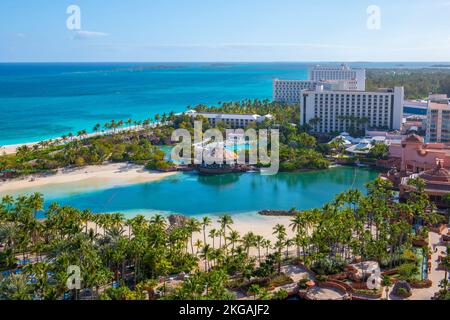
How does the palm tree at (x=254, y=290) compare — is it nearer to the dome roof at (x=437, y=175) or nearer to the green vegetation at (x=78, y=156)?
the dome roof at (x=437, y=175)

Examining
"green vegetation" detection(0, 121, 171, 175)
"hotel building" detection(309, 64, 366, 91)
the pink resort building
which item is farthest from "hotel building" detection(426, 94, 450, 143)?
"hotel building" detection(309, 64, 366, 91)

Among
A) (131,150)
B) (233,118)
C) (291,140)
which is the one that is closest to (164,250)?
(131,150)

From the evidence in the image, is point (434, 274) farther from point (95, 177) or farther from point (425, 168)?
→ point (95, 177)

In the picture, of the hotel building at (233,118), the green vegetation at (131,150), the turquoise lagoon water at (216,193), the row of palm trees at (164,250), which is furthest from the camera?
the hotel building at (233,118)

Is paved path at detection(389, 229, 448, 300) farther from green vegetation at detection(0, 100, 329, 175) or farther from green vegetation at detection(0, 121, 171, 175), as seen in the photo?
green vegetation at detection(0, 121, 171, 175)

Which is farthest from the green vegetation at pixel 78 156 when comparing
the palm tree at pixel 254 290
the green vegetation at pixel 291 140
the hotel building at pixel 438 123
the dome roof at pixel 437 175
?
the hotel building at pixel 438 123
